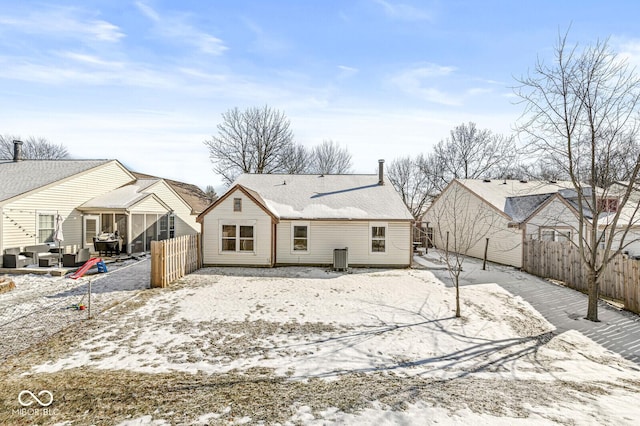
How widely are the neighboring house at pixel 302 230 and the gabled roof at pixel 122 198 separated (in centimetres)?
685

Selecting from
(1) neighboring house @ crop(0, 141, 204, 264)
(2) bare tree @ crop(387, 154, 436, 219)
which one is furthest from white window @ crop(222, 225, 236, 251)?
(2) bare tree @ crop(387, 154, 436, 219)

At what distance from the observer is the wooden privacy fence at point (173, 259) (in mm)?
11328

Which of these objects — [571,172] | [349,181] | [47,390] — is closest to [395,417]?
[47,390]

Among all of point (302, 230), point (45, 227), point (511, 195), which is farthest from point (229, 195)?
point (511, 195)

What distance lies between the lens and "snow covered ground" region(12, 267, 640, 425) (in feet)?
14.1

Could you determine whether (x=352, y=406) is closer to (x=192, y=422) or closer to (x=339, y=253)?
(x=192, y=422)

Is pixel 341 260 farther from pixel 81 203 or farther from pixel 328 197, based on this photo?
pixel 81 203

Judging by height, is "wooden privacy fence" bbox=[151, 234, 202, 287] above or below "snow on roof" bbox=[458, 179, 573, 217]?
below

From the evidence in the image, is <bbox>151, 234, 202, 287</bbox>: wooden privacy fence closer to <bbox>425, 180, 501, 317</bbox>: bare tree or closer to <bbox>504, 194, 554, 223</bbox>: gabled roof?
<bbox>425, 180, 501, 317</bbox>: bare tree

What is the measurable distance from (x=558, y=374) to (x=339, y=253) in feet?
33.8

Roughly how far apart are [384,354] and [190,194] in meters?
27.9

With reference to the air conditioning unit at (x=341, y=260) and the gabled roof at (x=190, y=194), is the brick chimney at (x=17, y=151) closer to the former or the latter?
the gabled roof at (x=190, y=194)

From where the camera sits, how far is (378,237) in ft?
53.5

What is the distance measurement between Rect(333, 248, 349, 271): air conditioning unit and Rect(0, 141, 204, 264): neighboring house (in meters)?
12.7
